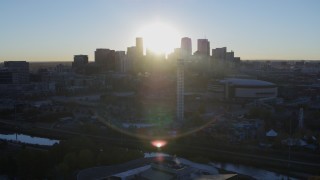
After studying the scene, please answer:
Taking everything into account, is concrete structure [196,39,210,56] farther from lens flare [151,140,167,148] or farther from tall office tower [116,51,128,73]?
lens flare [151,140,167,148]

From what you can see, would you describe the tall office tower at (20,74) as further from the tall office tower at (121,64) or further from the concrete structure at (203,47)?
the concrete structure at (203,47)

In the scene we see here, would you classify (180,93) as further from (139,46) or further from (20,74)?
(139,46)

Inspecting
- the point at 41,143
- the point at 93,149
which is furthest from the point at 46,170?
the point at 41,143

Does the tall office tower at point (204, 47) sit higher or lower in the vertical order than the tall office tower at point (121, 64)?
higher

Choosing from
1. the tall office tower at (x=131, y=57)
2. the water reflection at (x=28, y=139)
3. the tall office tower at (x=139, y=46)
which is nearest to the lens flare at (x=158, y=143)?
the water reflection at (x=28, y=139)

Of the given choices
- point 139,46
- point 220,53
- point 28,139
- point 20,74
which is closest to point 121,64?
point 139,46

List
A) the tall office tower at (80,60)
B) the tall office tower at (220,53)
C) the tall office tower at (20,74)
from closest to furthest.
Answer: the tall office tower at (20,74)
the tall office tower at (220,53)
the tall office tower at (80,60)
